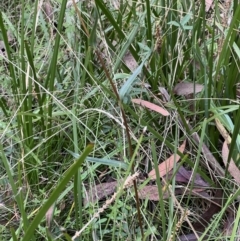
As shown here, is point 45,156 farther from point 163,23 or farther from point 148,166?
point 163,23

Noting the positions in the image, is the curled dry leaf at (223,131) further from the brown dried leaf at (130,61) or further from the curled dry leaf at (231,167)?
the brown dried leaf at (130,61)

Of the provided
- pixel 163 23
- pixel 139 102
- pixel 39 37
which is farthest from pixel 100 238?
pixel 39 37

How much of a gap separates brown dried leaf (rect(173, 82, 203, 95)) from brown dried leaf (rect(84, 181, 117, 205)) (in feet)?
0.89

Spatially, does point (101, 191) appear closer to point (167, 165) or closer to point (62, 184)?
point (167, 165)

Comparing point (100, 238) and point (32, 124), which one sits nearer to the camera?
point (100, 238)

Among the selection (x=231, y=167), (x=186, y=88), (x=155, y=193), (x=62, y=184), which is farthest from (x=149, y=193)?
(x=62, y=184)

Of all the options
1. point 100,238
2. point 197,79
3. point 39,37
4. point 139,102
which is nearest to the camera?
point 100,238

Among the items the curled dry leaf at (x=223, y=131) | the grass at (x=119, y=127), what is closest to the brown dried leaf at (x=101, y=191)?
the grass at (x=119, y=127)

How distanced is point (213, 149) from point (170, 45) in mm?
300

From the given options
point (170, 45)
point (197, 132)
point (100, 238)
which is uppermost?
point (170, 45)

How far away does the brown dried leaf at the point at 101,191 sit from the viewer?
987mm

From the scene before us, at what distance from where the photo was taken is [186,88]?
112 cm

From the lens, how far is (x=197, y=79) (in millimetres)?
1176

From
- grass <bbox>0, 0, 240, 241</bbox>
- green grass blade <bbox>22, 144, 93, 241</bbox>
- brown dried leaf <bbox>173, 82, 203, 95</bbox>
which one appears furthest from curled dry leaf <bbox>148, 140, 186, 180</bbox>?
green grass blade <bbox>22, 144, 93, 241</bbox>
